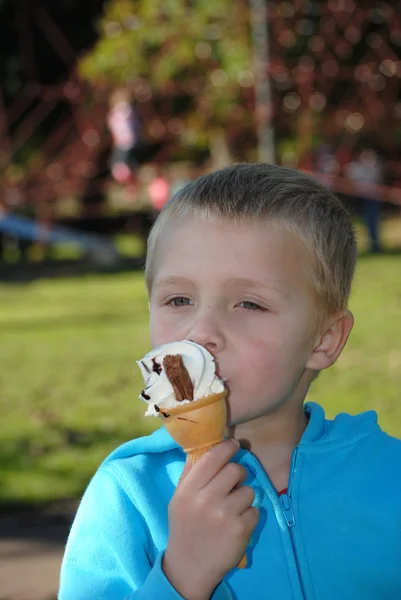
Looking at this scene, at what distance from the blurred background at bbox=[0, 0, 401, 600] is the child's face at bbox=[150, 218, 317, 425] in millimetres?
4205

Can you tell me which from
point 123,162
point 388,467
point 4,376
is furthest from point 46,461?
point 123,162

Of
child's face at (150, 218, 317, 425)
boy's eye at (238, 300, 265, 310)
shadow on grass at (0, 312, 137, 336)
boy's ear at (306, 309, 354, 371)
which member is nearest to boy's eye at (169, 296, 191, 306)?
child's face at (150, 218, 317, 425)

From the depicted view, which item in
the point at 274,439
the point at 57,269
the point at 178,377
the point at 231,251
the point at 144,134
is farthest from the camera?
the point at 144,134

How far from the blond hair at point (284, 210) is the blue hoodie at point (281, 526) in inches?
14.2

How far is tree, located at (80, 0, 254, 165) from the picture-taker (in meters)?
13.7

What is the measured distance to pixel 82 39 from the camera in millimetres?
17219

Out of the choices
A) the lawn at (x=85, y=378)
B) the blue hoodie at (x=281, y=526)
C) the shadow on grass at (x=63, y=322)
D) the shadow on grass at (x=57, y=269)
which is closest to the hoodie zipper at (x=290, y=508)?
the blue hoodie at (x=281, y=526)

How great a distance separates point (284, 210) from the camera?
6.39 ft

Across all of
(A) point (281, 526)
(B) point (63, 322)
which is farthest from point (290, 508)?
(B) point (63, 322)

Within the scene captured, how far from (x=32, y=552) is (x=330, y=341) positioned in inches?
74.1

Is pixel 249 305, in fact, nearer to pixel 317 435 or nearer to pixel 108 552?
pixel 317 435

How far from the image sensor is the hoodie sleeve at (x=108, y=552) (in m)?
1.76

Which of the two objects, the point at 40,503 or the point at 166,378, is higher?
the point at 166,378

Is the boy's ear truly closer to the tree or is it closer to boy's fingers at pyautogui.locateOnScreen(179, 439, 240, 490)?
boy's fingers at pyautogui.locateOnScreen(179, 439, 240, 490)
